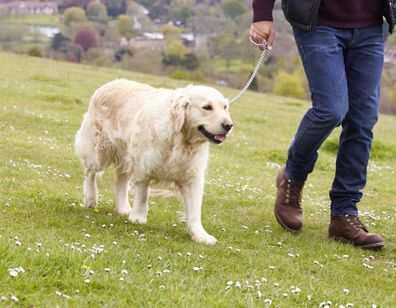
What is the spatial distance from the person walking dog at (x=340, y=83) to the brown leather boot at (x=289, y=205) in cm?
1

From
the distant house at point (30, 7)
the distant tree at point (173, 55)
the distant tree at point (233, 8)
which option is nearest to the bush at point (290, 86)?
the distant tree at point (173, 55)

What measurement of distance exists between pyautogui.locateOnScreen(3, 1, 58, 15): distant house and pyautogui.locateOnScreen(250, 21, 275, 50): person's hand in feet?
278

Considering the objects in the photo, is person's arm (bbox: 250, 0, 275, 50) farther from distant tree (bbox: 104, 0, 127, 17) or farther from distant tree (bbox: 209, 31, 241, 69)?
distant tree (bbox: 104, 0, 127, 17)

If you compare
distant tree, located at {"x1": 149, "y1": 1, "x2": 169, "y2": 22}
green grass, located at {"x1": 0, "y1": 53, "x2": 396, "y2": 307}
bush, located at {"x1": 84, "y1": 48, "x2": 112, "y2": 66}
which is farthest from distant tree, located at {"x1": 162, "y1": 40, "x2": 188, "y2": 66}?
green grass, located at {"x1": 0, "y1": 53, "x2": 396, "y2": 307}

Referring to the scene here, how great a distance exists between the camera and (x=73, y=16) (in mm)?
80688

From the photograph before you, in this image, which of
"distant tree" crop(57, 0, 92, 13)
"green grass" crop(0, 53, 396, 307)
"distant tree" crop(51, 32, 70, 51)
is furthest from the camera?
"distant tree" crop(57, 0, 92, 13)

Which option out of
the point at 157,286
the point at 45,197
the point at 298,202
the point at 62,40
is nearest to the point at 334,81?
the point at 298,202

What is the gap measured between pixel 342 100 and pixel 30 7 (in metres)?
87.3

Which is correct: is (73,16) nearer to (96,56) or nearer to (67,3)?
(67,3)

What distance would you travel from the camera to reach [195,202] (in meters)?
6.62

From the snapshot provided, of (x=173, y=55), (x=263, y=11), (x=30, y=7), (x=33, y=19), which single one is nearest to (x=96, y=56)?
(x=173, y=55)

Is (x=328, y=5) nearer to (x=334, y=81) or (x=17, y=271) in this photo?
(x=334, y=81)

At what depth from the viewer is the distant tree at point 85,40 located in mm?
65081

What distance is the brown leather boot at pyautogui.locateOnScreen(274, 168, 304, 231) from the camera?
7.21 meters
